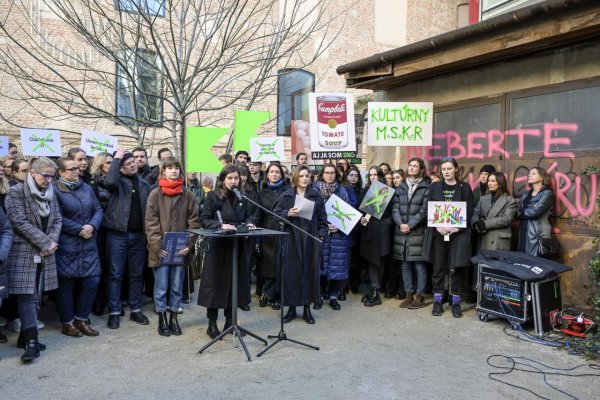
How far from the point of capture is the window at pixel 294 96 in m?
19.0

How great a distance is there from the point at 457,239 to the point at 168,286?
3.83 m

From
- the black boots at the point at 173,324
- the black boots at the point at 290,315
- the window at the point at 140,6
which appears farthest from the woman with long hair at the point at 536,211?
the window at the point at 140,6

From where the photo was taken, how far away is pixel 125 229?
20.8 ft

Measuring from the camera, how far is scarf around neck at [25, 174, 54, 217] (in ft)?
17.5

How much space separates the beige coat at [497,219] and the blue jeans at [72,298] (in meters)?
4.94

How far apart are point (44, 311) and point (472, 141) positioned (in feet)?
→ 21.7

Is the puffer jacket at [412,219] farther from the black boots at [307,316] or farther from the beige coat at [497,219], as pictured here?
the black boots at [307,316]

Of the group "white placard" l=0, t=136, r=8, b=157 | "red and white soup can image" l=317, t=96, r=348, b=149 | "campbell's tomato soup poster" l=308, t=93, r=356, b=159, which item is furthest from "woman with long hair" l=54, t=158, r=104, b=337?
"red and white soup can image" l=317, t=96, r=348, b=149

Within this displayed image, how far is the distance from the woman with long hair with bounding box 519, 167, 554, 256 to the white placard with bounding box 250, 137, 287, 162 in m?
3.95

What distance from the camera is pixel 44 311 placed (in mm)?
7121

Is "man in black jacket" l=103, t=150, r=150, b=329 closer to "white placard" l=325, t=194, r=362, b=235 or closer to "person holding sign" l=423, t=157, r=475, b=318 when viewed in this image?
"white placard" l=325, t=194, r=362, b=235

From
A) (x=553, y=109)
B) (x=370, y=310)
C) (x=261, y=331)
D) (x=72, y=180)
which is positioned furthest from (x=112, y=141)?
(x=553, y=109)

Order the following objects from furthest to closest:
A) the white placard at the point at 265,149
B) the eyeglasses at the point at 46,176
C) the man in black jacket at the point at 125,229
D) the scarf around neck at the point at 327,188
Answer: the white placard at the point at 265,149
the scarf around neck at the point at 327,188
the man in black jacket at the point at 125,229
the eyeglasses at the point at 46,176

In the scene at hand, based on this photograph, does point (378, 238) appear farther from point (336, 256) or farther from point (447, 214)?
point (447, 214)
